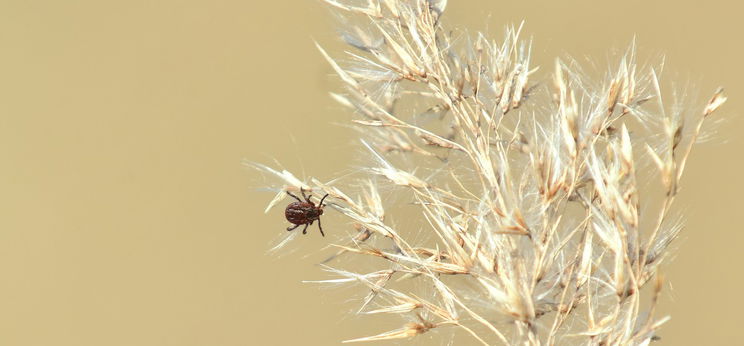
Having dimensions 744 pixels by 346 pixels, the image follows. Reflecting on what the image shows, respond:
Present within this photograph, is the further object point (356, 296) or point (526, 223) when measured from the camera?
point (356, 296)

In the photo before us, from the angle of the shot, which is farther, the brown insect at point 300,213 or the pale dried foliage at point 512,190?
the brown insect at point 300,213

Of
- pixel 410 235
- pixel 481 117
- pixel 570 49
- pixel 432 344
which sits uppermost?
pixel 570 49

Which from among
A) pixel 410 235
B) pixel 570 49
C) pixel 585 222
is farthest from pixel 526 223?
pixel 570 49

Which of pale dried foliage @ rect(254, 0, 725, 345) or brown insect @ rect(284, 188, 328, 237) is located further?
brown insect @ rect(284, 188, 328, 237)

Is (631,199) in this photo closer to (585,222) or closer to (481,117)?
(585,222)

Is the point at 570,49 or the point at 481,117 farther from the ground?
the point at 570,49

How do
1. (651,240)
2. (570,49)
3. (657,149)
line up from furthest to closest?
(570,49)
(657,149)
(651,240)

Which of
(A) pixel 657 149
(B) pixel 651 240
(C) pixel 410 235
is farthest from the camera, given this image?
(C) pixel 410 235

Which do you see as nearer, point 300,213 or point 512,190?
point 512,190
